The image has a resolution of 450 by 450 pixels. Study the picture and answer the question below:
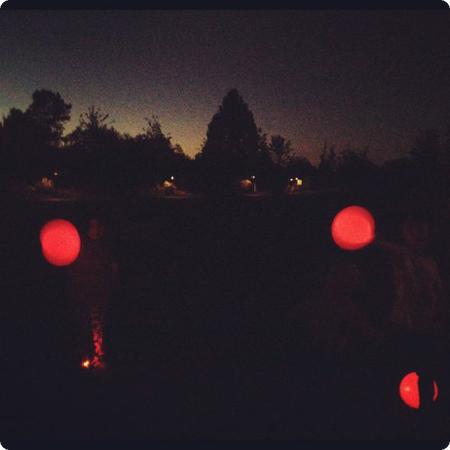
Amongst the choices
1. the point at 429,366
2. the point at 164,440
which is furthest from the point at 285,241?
the point at 164,440

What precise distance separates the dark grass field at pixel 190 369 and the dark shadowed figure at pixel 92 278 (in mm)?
184

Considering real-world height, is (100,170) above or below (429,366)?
above

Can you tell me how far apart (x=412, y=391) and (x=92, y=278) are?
422 cm

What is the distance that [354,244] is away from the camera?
1080cm

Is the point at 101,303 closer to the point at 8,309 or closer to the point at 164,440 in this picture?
the point at 8,309

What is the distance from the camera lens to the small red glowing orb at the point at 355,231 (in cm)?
1050

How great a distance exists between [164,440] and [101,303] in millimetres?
3254

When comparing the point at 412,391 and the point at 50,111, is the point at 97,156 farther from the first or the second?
the point at 412,391

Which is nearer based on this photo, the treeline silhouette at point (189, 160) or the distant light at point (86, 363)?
the distant light at point (86, 363)

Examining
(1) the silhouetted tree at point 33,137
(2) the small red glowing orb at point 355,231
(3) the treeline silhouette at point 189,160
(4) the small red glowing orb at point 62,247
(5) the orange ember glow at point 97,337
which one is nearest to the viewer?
(5) the orange ember glow at point 97,337

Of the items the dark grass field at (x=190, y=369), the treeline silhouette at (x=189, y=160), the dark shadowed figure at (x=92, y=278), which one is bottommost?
the dark grass field at (x=190, y=369)

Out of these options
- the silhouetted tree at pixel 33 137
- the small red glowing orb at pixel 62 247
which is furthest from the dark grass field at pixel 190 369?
the silhouetted tree at pixel 33 137

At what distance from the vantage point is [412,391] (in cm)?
389

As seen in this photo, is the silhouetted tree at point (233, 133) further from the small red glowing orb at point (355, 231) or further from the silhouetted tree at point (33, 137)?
the small red glowing orb at point (355, 231)
